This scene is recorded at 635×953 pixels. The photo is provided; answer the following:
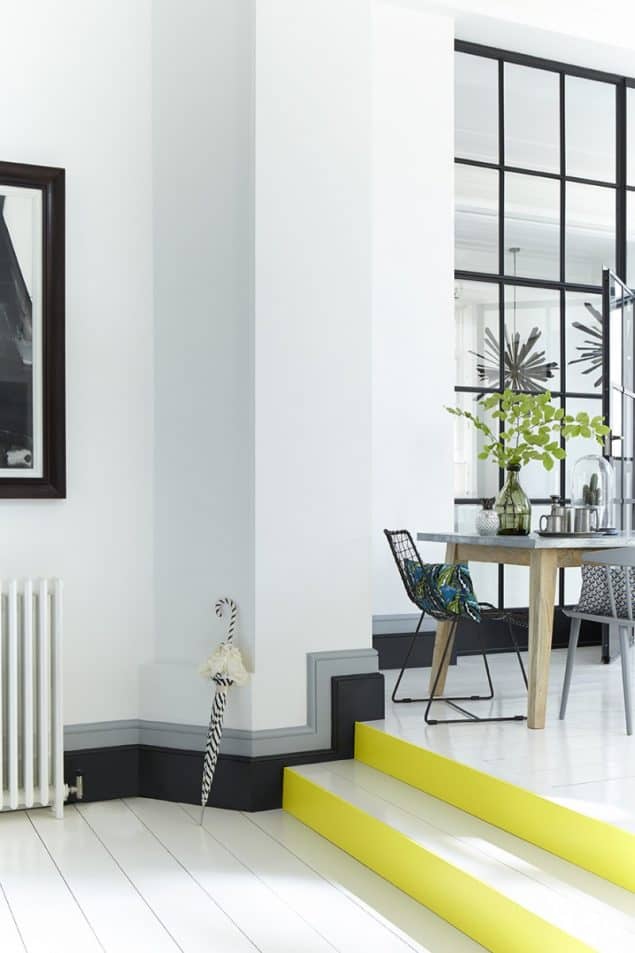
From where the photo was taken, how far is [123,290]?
4.11 metres

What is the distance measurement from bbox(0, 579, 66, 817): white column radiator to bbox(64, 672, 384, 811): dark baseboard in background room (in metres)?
0.19

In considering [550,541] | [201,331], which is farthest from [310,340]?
[550,541]

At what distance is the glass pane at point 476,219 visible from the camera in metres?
5.58

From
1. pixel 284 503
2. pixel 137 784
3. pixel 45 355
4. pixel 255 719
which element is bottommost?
pixel 137 784

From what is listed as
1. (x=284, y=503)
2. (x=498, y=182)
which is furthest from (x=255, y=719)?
(x=498, y=182)

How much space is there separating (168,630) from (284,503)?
73 centimetres

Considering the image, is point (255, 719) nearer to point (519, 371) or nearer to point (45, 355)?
point (45, 355)

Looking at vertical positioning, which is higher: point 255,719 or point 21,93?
point 21,93

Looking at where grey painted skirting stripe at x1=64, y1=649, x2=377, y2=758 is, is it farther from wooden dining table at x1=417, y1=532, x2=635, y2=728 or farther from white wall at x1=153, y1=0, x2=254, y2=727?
wooden dining table at x1=417, y1=532, x2=635, y2=728

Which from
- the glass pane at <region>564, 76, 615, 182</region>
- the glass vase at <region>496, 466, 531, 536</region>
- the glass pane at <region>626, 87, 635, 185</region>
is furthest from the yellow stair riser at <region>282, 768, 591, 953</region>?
the glass pane at <region>626, 87, 635, 185</region>

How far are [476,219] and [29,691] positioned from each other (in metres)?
3.53

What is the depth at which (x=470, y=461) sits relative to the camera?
5.57 m

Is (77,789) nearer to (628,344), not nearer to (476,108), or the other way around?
(628,344)

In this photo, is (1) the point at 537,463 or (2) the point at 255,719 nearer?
(2) the point at 255,719
